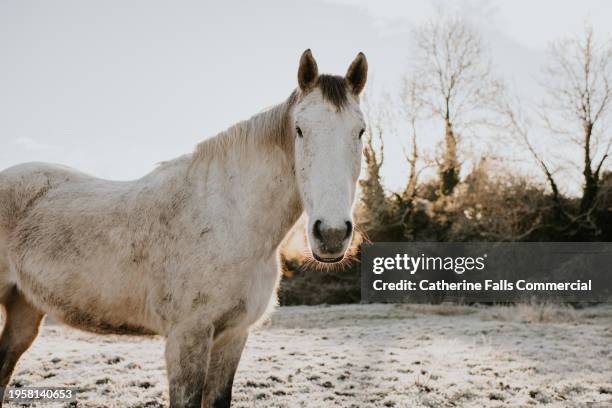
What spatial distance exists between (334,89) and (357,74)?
35 centimetres

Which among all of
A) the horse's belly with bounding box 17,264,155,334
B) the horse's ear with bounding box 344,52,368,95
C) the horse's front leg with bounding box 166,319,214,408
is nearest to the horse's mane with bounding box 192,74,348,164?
the horse's ear with bounding box 344,52,368,95

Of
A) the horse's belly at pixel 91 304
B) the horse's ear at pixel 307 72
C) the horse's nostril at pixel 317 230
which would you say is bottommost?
the horse's belly at pixel 91 304

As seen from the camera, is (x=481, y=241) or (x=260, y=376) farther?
(x=481, y=241)

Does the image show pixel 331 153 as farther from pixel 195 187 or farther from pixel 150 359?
pixel 150 359

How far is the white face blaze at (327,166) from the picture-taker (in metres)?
2.51

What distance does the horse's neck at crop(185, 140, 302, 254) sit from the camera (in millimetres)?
3129

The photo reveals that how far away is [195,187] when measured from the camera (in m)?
3.32

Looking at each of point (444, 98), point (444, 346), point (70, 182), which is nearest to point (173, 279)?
point (70, 182)

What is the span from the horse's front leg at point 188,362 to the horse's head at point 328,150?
95 centimetres

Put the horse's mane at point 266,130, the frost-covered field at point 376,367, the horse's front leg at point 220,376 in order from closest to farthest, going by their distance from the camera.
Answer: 1. the horse's mane at point 266,130
2. the horse's front leg at point 220,376
3. the frost-covered field at point 376,367

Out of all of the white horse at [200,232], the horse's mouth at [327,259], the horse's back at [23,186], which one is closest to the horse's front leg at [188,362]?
the white horse at [200,232]

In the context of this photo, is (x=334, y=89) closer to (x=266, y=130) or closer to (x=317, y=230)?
(x=266, y=130)

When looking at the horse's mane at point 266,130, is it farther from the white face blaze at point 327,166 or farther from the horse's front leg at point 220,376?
the horse's front leg at point 220,376

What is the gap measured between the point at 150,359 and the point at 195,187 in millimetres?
4584
